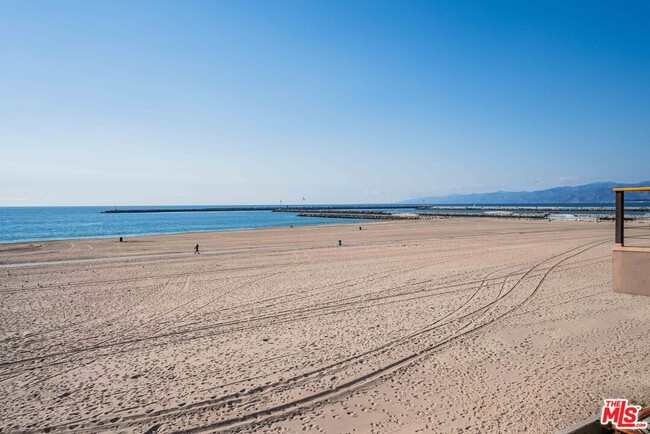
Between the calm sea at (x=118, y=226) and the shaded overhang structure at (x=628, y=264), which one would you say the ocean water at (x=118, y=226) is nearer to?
the calm sea at (x=118, y=226)

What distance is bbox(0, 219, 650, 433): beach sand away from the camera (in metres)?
5.00

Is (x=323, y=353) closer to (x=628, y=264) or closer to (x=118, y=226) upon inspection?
(x=628, y=264)

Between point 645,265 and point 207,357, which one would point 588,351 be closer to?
point 645,265

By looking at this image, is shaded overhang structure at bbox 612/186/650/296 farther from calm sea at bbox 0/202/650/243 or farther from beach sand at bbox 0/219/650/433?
calm sea at bbox 0/202/650/243

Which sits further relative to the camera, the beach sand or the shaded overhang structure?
the shaded overhang structure

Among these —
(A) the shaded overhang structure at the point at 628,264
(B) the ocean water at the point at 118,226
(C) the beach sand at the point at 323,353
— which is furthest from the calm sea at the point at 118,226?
(A) the shaded overhang structure at the point at 628,264

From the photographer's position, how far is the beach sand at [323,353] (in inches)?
197

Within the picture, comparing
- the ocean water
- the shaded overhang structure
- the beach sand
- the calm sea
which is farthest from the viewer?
the calm sea

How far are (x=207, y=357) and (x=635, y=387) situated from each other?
6775 millimetres

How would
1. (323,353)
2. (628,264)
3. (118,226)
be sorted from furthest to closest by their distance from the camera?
1. (118,226)
2. (628,264)
3. (323,353)

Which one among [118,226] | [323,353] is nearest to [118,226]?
[118,226]

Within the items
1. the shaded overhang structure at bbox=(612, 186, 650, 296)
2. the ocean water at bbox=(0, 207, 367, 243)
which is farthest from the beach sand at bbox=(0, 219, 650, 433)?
the ocean water at bbox=(0, 207, 367, 243)

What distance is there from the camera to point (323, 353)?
274 inches

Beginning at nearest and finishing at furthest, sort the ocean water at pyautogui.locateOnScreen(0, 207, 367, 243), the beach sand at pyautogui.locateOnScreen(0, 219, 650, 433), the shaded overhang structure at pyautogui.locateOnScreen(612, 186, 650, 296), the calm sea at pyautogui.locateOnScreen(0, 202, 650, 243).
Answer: the beach sand at pyautogui.locateOnScreen(0, 219, 650, 433) < the shaded overhang structure at pyautogui.locateOnScreen(612, 186, 650, 296) < the ocean water at pyautogui.locateOnScreen(0, 207, 367, 243) < the calm sea at pyautogui.locateOnScreen(0, 202, 650, 243)
